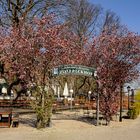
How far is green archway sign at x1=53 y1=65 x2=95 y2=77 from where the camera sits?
23.3m

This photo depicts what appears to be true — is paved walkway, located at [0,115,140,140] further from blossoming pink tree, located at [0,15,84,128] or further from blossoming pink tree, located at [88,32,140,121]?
blossoming pink tree, located at [88,32,140,121]

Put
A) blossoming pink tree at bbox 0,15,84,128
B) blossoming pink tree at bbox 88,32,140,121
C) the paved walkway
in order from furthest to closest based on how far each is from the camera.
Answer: blossoming pink tree at bbox 88,32,140,121
blossoming pink tree at bbox 0,15,84,128
the paved walkway

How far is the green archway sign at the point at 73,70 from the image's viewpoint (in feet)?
76.3

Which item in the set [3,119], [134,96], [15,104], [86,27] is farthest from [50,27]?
[86,27]

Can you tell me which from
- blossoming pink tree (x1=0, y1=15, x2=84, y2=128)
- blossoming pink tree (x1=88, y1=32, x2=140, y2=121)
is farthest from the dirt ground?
blossoming pink tree (x1=88, y1=32, x2=140, y2=121)

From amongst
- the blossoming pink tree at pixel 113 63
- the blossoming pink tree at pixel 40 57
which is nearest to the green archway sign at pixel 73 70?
the blossoming pink tree at pixel 40 57

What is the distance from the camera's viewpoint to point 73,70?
79.5 ft

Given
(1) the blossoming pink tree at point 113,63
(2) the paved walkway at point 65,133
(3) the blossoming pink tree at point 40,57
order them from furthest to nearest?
(1) the blossoming pink tree at point 113,63
(3) the blossoming pink tree at point 40,57
(2) the paved walkway at point 65,133

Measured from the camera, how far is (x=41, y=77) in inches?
899

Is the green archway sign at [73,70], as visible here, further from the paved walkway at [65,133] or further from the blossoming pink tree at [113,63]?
the paved walkway at [65,133]

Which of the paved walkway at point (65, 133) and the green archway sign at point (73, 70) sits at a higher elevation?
the green archway sign at point (73, 70)

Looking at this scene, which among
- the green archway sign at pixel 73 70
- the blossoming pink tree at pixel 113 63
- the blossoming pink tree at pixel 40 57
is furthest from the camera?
the blossoming pink tree at pixel 113 63

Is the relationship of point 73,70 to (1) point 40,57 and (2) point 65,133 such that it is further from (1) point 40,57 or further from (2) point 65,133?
(2) point 65,133

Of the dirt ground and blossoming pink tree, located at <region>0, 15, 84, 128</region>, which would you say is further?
blossoming pink tree, located at <region>0, 15, 84, 128</region>
